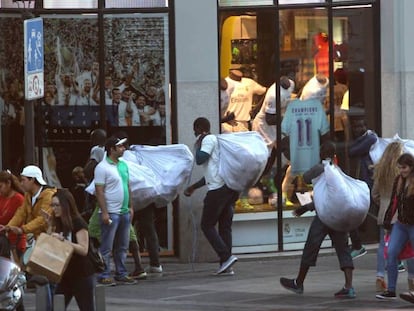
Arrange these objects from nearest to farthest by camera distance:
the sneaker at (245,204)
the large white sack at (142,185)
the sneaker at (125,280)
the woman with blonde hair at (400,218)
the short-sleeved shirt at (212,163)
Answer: the woman with blonde hair at (400,218), the sneaker at (125,280), the large white sack at (142,185), the short-sleeved shirt at (212,163), the sneaker at (245,204)

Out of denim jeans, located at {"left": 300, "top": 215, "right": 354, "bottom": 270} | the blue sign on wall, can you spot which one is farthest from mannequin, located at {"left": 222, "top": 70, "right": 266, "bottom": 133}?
denim jeans, located at {"left": 300, "top": 215, "right": 354, "bottom": 270}

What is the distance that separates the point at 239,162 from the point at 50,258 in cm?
669

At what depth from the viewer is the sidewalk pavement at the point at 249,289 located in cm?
1466

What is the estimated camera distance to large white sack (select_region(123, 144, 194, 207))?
17594 mm

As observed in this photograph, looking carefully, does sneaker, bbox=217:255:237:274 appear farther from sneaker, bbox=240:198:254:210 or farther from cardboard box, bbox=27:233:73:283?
cardboard box, bbox=27:233:73:283

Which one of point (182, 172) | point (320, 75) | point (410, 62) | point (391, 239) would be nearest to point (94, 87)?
point (182, 172)

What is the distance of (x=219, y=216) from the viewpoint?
17.6 meters

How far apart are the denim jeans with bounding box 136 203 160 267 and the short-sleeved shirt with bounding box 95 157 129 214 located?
0.88 metres

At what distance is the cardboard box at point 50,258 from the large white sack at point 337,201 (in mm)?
4643

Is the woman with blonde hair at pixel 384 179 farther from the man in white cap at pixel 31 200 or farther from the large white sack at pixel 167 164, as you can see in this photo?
the man in white cap at pixel 31 200

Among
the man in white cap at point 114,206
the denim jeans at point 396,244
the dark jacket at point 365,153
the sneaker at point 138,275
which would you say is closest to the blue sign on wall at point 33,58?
the man in white cap at point 114,206

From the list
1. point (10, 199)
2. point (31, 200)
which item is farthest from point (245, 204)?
point (31, 200)

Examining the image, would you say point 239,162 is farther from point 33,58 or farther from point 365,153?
point 33,58

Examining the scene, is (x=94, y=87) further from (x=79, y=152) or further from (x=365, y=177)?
(x=365, y=177)
